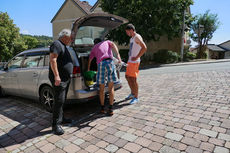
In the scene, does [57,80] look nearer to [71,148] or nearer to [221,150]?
[71,148]

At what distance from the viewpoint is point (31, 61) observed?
424 cm

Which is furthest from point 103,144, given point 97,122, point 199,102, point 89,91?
point 199,102

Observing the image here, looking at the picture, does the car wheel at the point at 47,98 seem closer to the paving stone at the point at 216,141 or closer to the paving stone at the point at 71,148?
the paving stone at the point at 71,148

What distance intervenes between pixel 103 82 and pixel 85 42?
1.54 m

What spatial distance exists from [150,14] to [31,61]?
13.5 meters

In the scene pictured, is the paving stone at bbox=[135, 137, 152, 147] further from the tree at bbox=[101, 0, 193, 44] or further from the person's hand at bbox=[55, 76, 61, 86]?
the tree at bbox=[101, 0, 193, 44]

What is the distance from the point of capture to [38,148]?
8.25 feet

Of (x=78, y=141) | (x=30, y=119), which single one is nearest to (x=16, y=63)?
(x=30, y=119)

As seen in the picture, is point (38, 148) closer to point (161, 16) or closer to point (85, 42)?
point (85, 42)

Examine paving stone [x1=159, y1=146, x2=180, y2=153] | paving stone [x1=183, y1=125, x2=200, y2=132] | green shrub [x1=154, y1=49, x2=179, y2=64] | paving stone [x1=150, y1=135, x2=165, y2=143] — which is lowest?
paving stone [x1=159, y1=146, x2=180, y2=153]

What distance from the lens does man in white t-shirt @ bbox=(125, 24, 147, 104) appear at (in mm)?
3887

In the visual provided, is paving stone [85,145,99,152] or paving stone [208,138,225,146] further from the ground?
paving stone [208,138,225,146]

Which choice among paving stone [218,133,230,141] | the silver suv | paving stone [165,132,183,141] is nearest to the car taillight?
the silver suv

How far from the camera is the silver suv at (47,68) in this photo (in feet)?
11.3
